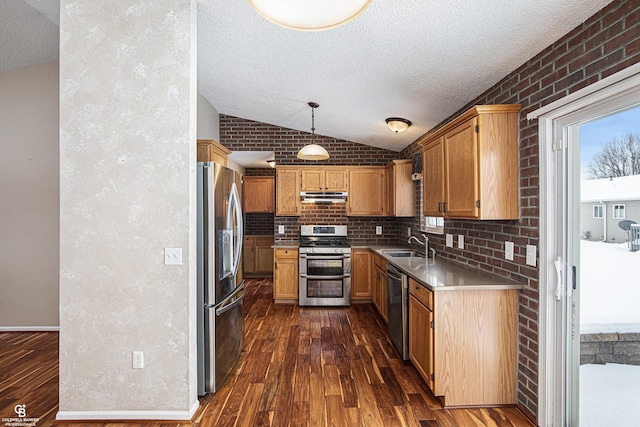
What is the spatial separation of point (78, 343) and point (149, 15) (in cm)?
224

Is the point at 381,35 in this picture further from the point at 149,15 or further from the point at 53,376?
the point at 53,376

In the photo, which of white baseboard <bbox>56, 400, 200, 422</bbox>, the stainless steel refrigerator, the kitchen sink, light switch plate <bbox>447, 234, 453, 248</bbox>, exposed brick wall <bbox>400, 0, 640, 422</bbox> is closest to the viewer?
exposed brick wall <bbox>400, 0, 640, 422</bbox>

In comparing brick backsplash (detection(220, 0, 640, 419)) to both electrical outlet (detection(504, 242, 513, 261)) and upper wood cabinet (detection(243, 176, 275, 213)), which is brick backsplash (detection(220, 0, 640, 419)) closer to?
electrical outlet (detection(504, 242, 513, 261))

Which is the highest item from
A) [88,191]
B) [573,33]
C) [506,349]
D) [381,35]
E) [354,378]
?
[381,35]

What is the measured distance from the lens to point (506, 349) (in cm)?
221

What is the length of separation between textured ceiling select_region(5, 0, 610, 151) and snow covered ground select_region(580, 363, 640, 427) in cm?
185

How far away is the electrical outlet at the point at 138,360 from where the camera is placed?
2051mm

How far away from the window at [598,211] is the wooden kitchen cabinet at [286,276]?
3645 millimetres

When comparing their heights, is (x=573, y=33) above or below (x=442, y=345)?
above

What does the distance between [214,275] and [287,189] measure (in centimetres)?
282

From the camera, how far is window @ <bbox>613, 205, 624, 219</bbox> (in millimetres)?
1554

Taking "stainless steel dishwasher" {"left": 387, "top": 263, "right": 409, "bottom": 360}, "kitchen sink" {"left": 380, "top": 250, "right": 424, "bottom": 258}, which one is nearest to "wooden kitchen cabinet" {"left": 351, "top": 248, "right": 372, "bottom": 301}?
"kitchen sink" {"left": 380, "top": 250, "right": 424, "bottom": 258}

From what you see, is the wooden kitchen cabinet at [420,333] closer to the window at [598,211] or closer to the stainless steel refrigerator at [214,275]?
the window at [598,211]

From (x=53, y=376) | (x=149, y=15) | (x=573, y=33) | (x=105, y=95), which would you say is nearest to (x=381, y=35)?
(x=573, y=33)
